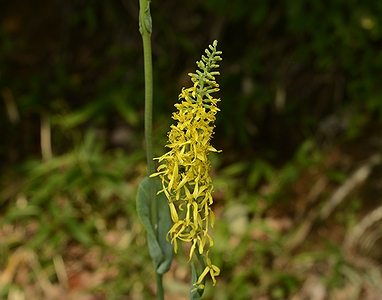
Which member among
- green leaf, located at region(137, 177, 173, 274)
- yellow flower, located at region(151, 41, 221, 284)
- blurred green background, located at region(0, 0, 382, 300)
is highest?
yellow flower, located at region(151, 41, 221, 284)

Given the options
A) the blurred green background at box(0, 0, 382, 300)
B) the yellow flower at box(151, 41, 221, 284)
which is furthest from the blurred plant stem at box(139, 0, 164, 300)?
the blurred green background at box(0, 0, 382, 300)

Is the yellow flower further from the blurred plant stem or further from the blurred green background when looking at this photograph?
the blurred green background

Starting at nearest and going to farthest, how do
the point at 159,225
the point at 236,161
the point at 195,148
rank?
the point at 195,148
the point at 159,225
the point at 236,161

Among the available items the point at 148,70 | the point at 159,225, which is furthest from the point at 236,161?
the point at 148,70

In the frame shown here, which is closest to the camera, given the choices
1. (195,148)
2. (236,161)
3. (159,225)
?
(195,148)

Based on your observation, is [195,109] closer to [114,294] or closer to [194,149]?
[194,149]

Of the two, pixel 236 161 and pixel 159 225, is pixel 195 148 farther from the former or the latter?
pixel 236 161

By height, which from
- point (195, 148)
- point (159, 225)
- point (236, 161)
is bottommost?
point (236, 161)

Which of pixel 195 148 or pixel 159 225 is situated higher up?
pixel 195 148
